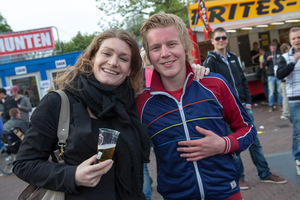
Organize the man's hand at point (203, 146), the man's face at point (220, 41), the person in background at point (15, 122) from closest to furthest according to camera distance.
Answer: the man's hand at point (203, 146), the man's face at point (220, 41), the person in background at point (15, 122)

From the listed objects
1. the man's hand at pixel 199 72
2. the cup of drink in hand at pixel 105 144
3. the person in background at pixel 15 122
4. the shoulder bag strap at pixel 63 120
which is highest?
the man's hand at pixel 199 72

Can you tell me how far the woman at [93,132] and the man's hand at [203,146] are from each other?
0.85 ft

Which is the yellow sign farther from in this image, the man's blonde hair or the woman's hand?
the woman's hand

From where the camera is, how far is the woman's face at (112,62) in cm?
182

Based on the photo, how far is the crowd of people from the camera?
1573 millimetres

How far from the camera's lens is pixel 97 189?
1593 mm

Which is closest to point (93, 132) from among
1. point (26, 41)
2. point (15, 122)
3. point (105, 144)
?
point (105, 144)

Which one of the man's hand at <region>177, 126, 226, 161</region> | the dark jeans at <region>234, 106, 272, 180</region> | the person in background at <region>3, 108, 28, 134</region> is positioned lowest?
the dark jeans at <region>234, 106, 272, 180</region>

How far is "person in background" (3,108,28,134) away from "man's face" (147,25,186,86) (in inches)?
258

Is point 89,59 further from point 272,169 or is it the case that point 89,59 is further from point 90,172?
point 272,169

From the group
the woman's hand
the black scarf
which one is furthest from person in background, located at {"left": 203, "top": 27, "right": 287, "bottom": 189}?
the woman's hand

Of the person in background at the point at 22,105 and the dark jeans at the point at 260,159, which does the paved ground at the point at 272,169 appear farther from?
the person in background at the point at 22,105


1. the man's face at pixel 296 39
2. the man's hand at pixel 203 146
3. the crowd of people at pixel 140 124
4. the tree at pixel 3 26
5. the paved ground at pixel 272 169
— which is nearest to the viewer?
the crowd of people at pixel 140 124

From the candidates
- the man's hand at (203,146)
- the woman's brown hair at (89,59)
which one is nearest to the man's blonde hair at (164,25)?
the woman's brown hair at (89,59)
